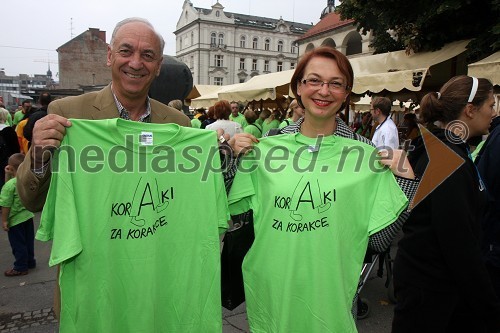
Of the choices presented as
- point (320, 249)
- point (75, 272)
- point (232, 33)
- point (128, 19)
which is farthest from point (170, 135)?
point (232, 33)

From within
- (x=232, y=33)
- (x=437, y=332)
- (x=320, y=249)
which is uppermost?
(x=232, y=33)

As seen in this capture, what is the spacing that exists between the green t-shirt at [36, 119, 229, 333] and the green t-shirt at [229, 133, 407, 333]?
248 mm

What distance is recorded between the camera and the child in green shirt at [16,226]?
4.95 metres

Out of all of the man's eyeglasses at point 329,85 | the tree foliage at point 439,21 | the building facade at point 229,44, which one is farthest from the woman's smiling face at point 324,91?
the building facade at point 229,44

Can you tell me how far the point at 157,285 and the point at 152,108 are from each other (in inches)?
42.0

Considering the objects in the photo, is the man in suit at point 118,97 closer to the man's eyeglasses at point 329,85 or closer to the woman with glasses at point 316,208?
the woman with glasses at point 316,208

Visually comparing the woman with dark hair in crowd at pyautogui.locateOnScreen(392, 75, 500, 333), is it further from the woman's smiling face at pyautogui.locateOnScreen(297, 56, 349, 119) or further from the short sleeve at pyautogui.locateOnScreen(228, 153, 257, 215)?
the short sleeve at pyautogui.locateOnScreen(228, 153, 257, 215)

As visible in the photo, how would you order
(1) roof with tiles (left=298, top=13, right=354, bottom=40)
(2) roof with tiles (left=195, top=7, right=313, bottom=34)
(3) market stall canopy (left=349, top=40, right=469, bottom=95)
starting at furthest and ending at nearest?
1. (2) roof with tiles (left=195, top=7, right=313, bottom=34)
2. (1) roof with tiles (left=298, top=13, right=354, bottom=40)
3. (3) market stall canopy (left=349, top=40, right=469, bottom=95)

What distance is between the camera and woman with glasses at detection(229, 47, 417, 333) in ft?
6.09

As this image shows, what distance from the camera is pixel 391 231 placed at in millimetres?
1959

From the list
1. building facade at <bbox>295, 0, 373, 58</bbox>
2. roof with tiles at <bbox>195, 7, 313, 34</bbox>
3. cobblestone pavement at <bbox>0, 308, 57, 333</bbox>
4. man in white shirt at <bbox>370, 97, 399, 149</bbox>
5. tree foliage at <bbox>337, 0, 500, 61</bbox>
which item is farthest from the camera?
roof with tiles at <bbox>195, 7, 313, 34</bbox>

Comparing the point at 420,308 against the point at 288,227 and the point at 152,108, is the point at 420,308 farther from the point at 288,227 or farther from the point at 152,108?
the point at 152,108

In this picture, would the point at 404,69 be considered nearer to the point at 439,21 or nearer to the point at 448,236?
the point at 439,21

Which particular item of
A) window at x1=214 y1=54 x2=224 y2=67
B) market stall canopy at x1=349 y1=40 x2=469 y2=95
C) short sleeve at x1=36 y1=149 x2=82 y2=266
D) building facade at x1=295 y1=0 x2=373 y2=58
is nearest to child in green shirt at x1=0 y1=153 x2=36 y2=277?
short sleeve at x1=36 y1=149 x2=82 y2=266
